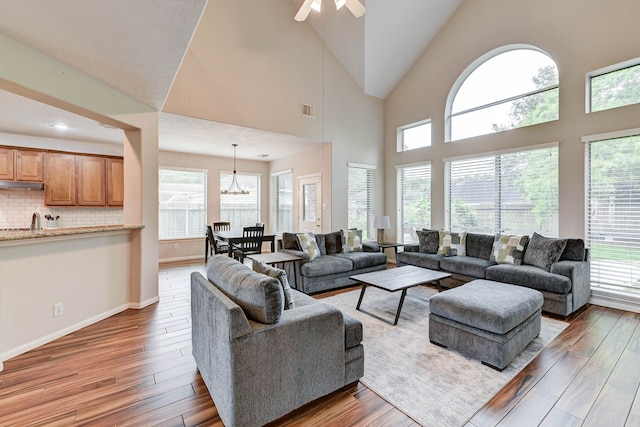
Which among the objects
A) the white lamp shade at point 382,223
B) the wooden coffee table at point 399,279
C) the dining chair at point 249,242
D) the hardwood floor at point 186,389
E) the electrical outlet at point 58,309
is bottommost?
the hardwood floor at point 186,389

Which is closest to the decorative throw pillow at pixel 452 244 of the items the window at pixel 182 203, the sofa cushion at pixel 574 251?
the sofa cushion at pixel 574 251

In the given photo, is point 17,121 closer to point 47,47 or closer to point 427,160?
point 47,47

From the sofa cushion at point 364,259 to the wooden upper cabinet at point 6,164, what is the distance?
223 inches

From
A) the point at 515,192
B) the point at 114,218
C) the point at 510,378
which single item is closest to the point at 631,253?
the point at 515,192

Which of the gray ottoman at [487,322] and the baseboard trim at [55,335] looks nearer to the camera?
the gray ottoman at [487,322]

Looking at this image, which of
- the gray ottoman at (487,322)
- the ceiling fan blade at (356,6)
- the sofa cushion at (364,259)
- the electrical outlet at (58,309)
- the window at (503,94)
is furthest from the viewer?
the sofa cushion at (364,259)

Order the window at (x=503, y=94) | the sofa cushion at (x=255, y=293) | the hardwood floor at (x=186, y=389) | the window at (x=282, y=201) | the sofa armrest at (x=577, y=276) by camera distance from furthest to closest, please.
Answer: the window at (x=282, y=201), the window at (x=503, y=94), the sofa armrest at (x=577, y=276), the hardwood floor at (x=186, y=389), the sofa cushion at (x=255, y=293)

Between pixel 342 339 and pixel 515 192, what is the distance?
4267 mm

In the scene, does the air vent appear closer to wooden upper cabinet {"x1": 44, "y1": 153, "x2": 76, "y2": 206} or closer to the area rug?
the area rug

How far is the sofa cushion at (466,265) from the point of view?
4.14 m

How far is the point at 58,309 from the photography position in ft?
9.50

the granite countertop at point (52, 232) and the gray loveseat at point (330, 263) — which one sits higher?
the granite countertop at point (52, 232)

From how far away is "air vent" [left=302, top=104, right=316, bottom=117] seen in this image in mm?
5551

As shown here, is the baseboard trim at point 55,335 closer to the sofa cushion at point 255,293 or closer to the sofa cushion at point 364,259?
the sofa cushion at point 255,293
